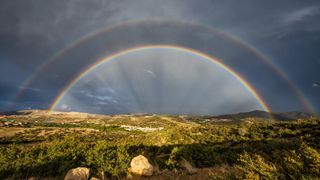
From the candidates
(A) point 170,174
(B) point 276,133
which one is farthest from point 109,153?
(B) point 276,133

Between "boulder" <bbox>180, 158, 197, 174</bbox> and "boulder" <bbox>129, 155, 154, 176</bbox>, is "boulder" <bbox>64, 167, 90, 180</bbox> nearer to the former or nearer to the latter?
"boulder" <bbox>129, 155, 154, 176</bbox>

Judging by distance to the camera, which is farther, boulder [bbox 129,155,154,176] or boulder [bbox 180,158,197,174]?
boulder [bbox 180,158,197,174]

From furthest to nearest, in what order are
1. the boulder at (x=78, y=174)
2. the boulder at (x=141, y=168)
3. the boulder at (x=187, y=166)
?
the boulder at (x=187, y=166), the boulder at (x=141, y=168), the boulder at (x=78, y=174)

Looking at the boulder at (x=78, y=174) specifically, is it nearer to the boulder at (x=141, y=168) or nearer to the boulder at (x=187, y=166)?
the boulder at (x=141, y=168)

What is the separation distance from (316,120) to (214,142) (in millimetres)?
17706

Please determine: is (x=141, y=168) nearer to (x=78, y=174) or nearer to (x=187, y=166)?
(x=187, y=166)

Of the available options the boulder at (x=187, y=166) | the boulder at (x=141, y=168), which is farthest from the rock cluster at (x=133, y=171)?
the boulder at (x=187, y=166)

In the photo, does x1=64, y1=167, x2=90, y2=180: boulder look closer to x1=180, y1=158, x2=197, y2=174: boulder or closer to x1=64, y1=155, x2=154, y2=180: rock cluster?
x1=64, y1=155, x2=154, y2=180: rock cluster

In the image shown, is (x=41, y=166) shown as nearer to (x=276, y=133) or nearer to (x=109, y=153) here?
(x=109, y=153)

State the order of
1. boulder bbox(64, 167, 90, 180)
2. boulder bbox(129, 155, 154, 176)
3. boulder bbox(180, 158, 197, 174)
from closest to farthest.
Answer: boulder bbox(64, 167, 90, 180) → boulder bbox(129, 155, 154, 176) → boulder bbox(180, 158, 197, 174)

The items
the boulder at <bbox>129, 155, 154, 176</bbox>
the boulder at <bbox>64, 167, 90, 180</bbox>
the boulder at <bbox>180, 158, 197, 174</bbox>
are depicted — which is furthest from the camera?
the boulder at <bbox>180, 158, 197, 174</bbox>

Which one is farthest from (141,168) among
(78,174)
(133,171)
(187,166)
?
(78,174)

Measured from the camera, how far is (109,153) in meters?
18.0

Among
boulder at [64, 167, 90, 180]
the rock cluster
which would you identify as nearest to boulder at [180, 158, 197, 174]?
the rock cluster
